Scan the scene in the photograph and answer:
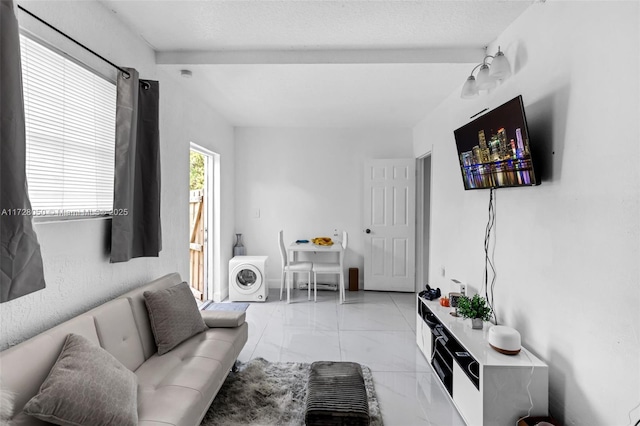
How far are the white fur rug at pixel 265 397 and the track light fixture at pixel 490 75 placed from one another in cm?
233

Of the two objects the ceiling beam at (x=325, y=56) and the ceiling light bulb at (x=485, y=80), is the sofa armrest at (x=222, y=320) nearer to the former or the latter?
the ceiling beam at (x=325, y=56)

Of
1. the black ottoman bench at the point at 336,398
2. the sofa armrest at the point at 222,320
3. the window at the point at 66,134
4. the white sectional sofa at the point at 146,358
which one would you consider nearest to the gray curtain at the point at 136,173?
the window at the point at 66,134

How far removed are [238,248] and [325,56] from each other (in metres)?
3.19

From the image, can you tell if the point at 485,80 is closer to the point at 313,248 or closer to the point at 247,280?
the point at 313,248

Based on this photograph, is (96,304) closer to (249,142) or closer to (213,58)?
(213,58)

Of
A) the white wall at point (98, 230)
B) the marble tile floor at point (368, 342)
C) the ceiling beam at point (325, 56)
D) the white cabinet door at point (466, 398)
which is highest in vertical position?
the ceiling beam at point (325, 56)

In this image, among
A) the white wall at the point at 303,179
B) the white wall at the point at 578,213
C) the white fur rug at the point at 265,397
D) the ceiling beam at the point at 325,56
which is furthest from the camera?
the white wall at the point at 303,179

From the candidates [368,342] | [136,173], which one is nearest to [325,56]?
[136,173]

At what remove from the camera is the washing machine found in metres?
4.48

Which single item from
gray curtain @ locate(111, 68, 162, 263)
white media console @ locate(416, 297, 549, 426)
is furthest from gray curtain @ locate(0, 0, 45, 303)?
white media console @ locate(416, 297, 549, 426)

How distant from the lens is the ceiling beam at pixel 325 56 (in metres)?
2.62

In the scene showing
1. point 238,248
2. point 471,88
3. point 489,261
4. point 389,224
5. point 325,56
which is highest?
point 325,56

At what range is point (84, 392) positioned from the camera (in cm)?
129

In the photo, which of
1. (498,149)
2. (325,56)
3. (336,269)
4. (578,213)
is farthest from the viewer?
(336,269)
